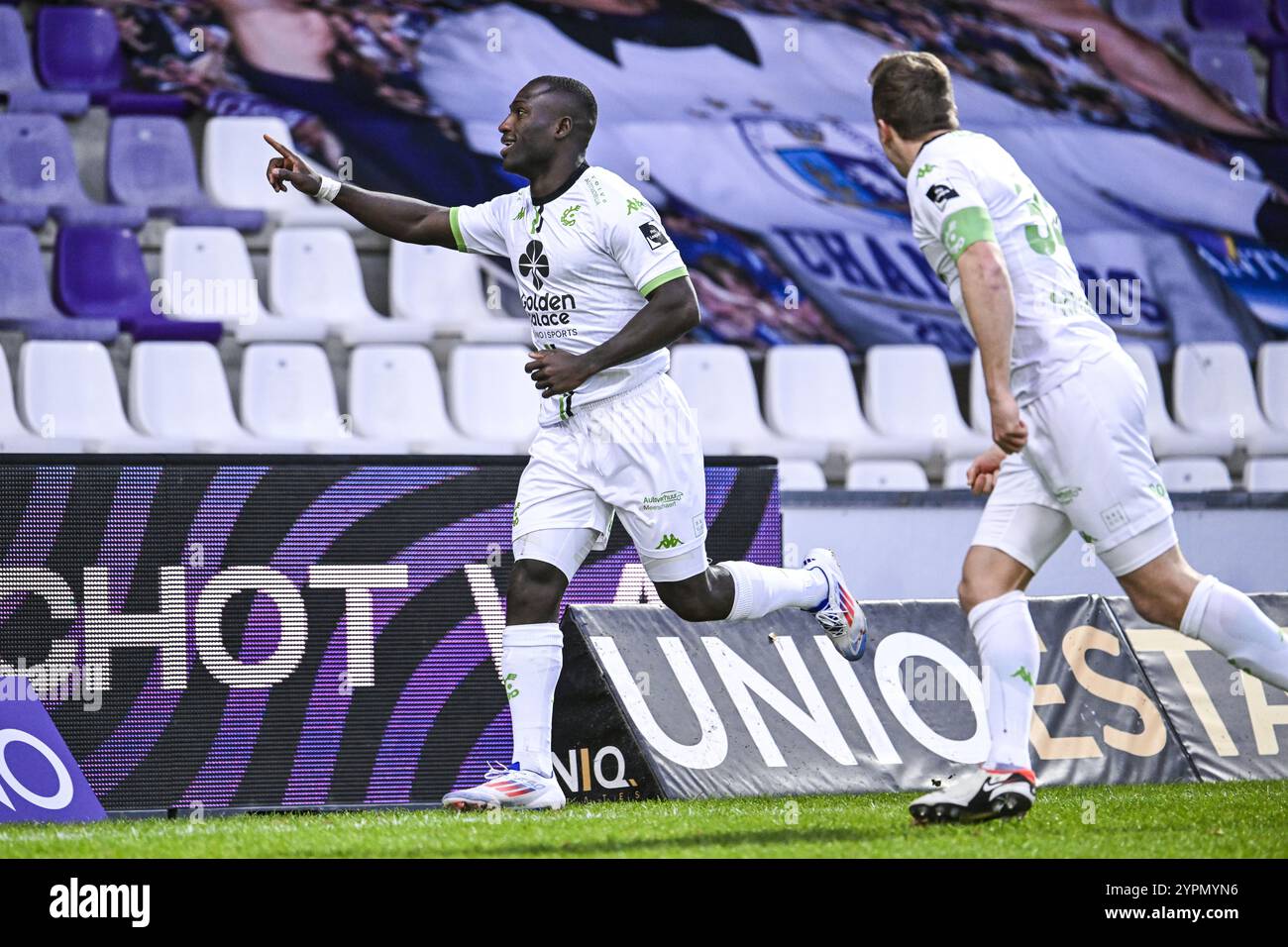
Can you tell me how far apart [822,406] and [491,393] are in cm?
214

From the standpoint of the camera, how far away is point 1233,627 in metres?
4.56

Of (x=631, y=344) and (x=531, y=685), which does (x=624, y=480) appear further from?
(x=531, y=685)

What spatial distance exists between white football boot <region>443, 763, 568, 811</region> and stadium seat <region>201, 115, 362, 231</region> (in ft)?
21.5

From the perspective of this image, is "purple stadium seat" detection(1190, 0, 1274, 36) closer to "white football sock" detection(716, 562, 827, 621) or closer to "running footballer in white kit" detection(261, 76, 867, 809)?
"white football sock" detection(716, 562, 827, 621)

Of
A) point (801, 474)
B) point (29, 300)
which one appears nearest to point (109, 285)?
point (29, 300)

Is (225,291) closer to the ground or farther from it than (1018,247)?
closer to the ground

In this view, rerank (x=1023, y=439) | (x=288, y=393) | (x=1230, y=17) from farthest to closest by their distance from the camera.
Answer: (x=1230, y=17), (x=288, y=393), (x=1023, y=439)

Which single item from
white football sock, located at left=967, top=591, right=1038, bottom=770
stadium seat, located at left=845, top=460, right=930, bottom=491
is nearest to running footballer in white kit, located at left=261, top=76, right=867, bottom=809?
white football sock, located at left=967, top=591, right=1038, bottom=770

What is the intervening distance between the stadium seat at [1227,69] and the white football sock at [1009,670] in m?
9.79

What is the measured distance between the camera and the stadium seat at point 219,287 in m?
9.97

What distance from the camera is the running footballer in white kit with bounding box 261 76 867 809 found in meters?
5.07

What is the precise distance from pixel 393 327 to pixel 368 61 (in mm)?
2333

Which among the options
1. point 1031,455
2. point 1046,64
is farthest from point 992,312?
point 1046,64

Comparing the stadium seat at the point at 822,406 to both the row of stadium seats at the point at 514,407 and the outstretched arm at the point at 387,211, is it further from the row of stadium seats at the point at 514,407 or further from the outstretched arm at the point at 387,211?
the outstretched arm at the point at 387,211
